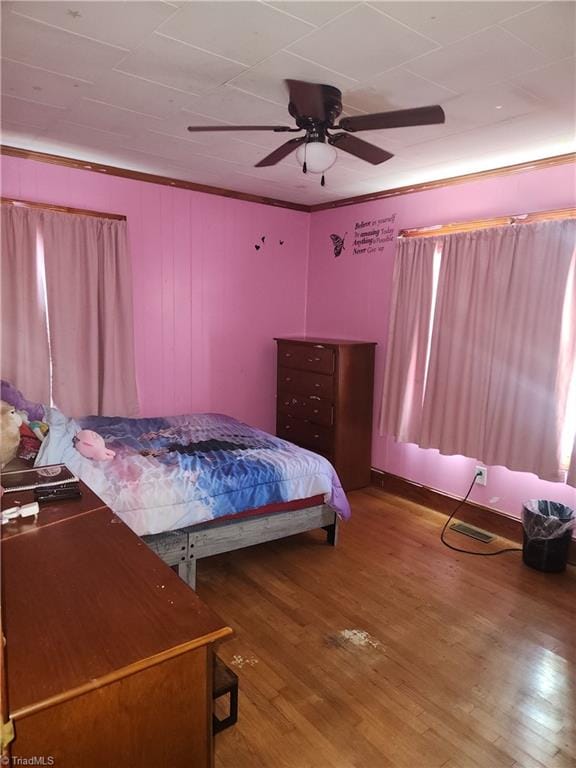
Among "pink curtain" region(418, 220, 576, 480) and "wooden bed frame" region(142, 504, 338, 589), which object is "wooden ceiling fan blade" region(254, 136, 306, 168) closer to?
"pink curtain" region(418, 220, 576, 480)

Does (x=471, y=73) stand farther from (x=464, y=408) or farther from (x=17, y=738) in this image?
(x=17, y=738)

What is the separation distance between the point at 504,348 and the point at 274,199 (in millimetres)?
2475

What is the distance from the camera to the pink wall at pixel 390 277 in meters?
3.27

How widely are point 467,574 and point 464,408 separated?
1.15 m

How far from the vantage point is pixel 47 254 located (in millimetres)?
3537

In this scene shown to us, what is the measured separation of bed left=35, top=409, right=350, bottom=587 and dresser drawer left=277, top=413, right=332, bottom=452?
0.81m

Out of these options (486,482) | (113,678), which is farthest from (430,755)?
(486,482)

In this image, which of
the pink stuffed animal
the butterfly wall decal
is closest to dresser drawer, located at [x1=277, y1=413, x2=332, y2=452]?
the butterfly wall decal

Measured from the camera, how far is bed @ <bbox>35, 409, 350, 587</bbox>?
2.56 m

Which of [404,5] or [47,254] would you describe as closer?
[404,5]

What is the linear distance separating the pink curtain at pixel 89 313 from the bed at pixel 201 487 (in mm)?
407

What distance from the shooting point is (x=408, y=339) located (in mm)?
4020

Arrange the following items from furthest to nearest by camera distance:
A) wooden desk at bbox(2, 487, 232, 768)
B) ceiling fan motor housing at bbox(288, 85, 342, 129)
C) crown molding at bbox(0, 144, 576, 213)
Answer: crown molding at bbox(0, 144, 576, 213)
ceiling fan motor housing at bbox(288, 85, 342, 129)
wooden desk at bbox(2, 487, 232, 768)

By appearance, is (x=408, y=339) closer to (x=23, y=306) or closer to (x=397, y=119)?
(x=397, y=119)
